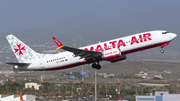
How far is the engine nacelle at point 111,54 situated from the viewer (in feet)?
153

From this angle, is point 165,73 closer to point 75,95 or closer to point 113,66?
point 113,66

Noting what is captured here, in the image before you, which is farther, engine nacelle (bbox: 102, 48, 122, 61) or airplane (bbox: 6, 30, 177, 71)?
airplane (bbox: 6, 30, 177, 71)

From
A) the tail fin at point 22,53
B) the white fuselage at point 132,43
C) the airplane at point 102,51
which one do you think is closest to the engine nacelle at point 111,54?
the airplane at point 102,51

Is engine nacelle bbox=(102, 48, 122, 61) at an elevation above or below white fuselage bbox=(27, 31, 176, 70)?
below

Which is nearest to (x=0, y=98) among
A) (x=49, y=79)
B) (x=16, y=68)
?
(x=16, y=68)

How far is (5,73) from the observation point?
138250 millimetres

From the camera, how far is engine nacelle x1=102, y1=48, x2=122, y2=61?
4666cm

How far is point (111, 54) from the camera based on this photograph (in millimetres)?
46938

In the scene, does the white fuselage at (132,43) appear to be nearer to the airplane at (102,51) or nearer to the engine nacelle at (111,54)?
the airplane at (102,51)

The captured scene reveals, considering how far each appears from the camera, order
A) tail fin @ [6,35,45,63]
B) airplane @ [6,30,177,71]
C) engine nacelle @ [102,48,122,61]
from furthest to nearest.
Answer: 1. tail fin @ [6,35,45,63]
2. airplane @ [6,30,177,71]
3. engine nacelle @ [102,48,122,61]

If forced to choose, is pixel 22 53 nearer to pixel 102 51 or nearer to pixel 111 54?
pixel 102 51

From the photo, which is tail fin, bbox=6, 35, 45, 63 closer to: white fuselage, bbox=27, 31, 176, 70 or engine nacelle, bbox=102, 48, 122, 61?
white fuselage, bbox=27, 31, 176, 70

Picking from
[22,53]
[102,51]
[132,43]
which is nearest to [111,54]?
[102,51]

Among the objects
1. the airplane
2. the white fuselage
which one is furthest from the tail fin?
the white fuselage
